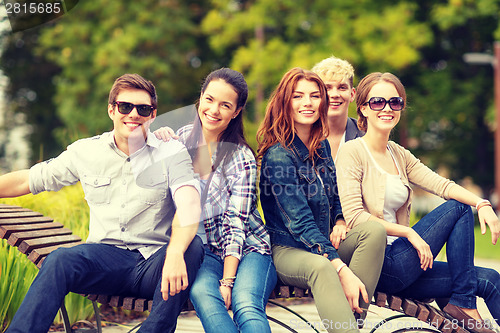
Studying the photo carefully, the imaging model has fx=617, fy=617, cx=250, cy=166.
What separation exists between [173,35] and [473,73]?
9354mm

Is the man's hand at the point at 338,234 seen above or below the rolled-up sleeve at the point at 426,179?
below

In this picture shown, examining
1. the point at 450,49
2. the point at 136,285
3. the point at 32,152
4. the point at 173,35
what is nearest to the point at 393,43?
the point at 450,49

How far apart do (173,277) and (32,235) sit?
3.22 ft

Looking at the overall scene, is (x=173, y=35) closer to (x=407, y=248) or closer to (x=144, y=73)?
(x=144, y=73)

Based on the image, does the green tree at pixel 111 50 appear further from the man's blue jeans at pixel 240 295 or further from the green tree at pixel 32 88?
the man's blue jeans at pixel 240 295

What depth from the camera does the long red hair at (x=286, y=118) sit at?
10.6ft

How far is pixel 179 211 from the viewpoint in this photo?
2.98 meters

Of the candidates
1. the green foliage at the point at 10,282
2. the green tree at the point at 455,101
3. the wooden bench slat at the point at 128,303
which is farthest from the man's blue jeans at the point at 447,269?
the green tree at the point at 455,101

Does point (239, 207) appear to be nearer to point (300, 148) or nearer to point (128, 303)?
point (300, 148)

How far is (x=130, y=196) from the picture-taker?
310 centimetres

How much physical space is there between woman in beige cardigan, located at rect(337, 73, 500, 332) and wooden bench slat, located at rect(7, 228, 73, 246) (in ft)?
5.42

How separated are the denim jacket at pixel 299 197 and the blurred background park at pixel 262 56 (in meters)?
11.1

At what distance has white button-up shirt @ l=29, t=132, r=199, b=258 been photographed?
309 cm

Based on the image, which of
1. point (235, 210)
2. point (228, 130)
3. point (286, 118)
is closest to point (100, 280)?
point (235, 210)
